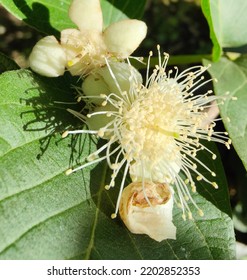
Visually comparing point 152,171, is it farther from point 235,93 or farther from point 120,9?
point 120,9

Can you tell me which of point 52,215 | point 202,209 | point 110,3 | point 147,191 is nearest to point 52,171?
point 52,215

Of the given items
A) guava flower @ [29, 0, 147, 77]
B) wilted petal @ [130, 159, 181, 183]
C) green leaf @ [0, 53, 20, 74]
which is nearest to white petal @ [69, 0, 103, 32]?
guava flower @ [29, 0, 147, 77]

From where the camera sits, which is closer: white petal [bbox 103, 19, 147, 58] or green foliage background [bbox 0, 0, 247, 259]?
green foliage background [bbox 0, 0, 247, 259]

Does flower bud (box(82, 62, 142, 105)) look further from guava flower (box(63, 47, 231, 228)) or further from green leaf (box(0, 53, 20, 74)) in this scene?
green leaf (box(0, 53, 20, 74))

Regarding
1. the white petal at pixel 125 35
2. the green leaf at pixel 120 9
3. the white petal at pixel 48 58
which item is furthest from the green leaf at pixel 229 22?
the white petal at pixel 48 58

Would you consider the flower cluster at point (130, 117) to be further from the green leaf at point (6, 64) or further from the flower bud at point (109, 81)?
the green leaf at point (6, 64)

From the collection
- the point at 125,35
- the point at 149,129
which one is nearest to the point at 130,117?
the point at 149,129
